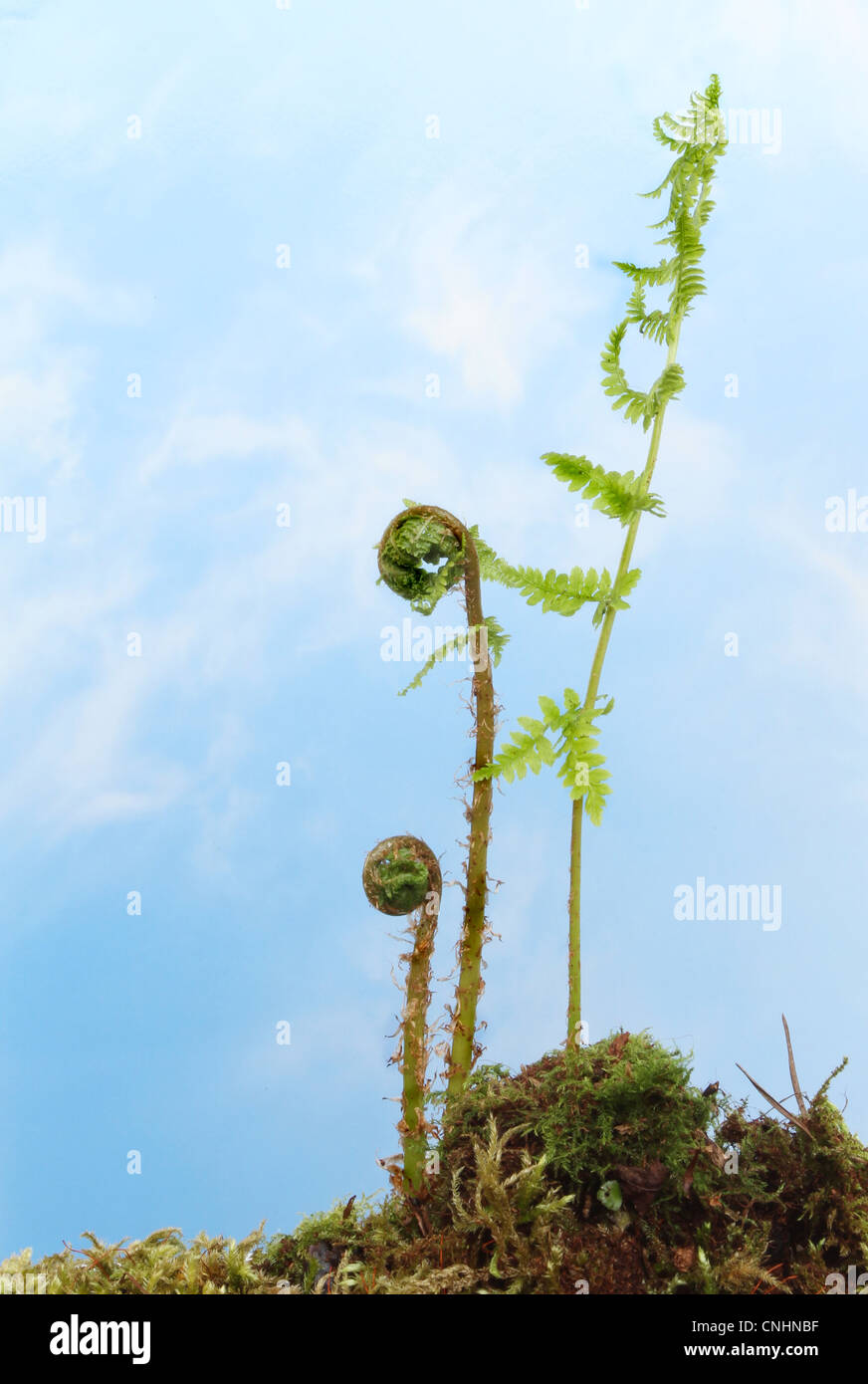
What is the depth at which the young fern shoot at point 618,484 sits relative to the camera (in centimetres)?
333

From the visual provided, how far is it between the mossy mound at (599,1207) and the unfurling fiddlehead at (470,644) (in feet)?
0.79

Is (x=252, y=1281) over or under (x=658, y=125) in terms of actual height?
under

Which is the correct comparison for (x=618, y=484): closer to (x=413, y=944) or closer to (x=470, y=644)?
(x=470, y=644)

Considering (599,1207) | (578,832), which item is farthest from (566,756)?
(599,1207)

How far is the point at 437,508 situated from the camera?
3.55 m

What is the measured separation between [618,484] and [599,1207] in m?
2.33

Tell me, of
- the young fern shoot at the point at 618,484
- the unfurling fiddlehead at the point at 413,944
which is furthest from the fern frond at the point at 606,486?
the unfurling fiddlehead at the point at 413,944

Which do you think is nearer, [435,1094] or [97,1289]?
[97,1289]

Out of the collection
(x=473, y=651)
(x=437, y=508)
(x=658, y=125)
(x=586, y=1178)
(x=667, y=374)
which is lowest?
(x=586, y=1178)
